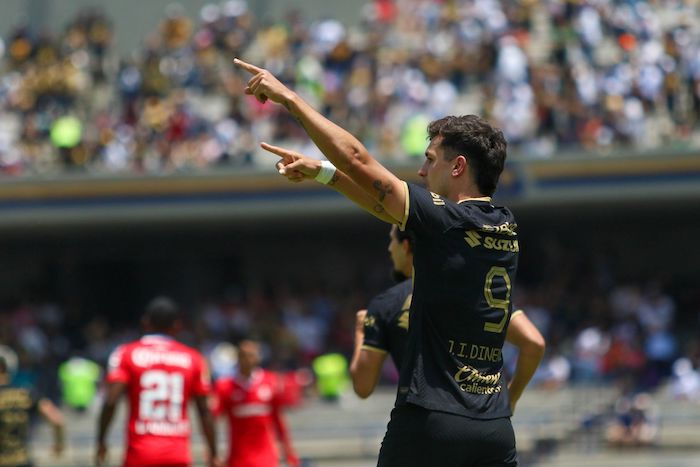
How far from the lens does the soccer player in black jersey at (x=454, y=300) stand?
420cm

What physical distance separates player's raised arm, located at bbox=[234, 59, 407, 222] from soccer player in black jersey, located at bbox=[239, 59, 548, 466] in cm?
5

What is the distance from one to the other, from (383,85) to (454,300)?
16.5 m

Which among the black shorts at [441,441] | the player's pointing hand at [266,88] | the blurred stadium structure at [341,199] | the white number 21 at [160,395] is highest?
the blurred stadium structure at [341,199]

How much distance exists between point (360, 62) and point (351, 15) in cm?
446

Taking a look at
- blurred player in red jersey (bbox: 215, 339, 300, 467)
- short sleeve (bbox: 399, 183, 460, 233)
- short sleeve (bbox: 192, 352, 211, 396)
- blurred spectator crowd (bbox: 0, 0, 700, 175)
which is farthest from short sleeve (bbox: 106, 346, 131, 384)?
blurred spectator crowd (bbox: 0, 0, 700, 175)

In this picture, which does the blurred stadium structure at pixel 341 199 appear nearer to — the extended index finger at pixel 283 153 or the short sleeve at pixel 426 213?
the short sleeve at pixel 426 213

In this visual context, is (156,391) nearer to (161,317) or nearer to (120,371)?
(120,371)

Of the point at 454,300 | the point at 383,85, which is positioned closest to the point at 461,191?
the point at 454,300

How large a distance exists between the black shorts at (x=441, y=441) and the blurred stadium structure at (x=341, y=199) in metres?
12.0

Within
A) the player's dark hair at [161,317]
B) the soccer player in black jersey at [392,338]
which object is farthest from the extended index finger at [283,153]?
the player's dark hair at [161,317]

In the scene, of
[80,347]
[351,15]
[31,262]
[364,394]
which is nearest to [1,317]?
[80,347]

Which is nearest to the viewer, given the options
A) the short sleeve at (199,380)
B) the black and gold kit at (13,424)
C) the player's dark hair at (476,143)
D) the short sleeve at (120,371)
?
the player's dark hair at (476,143)

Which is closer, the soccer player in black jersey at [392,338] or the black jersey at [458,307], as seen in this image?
the black jersey at [458,307]

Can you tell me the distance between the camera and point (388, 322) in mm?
5574
